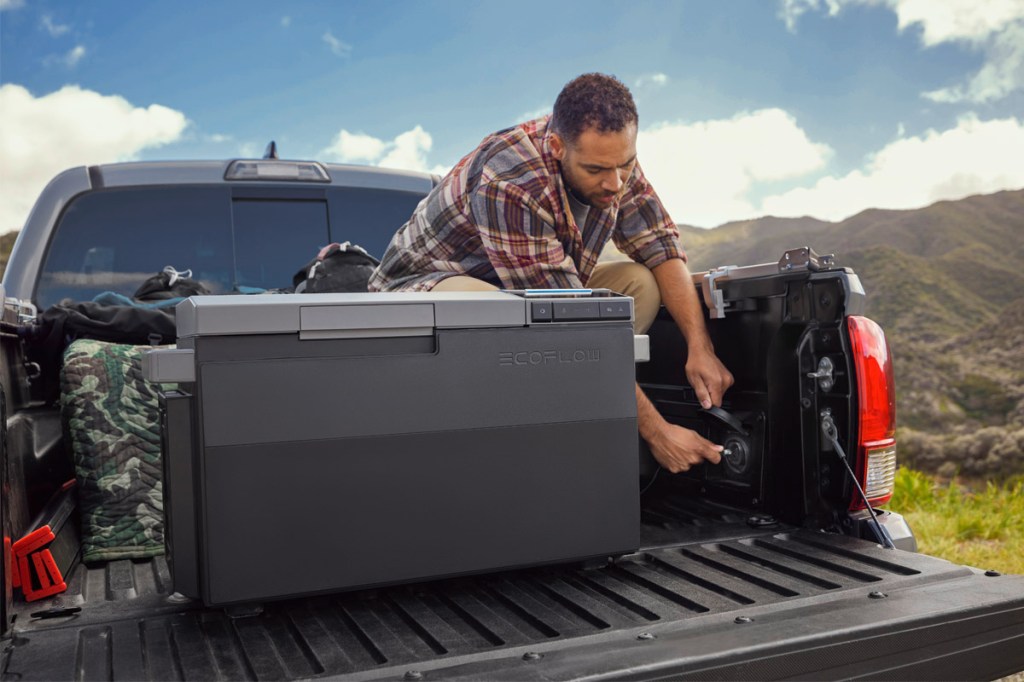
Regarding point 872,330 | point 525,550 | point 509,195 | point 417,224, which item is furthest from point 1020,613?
point 417,224

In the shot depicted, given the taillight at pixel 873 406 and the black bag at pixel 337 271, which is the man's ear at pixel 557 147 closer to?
the black bag at pixel 337 271

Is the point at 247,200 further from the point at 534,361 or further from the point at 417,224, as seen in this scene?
the point at 534,361

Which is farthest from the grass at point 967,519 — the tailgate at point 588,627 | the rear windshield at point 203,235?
the rear windshield at point 203,235

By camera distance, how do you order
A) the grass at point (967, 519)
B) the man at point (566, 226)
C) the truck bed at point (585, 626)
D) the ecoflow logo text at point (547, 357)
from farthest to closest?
the grass at point (967, 519)
the man at point (566, 226)
the ecoflow logo text at point (547, 357)
the truck bed at point (585, 626)

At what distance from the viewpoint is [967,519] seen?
4.91m

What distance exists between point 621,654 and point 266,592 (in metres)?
0.54

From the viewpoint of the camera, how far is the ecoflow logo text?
4.82 ft

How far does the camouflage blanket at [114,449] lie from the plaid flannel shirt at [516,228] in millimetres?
785

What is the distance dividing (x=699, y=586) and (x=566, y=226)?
3.97 feet

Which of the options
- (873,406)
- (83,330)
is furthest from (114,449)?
(873,406)

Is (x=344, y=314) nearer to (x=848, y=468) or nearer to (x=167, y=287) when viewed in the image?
(x=848, y=468)

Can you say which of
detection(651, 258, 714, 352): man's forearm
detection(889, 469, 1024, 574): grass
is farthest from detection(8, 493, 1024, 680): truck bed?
detection(889, 469, 1024, 574): grass

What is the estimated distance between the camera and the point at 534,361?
148cm

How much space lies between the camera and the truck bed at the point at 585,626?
1178 millimetres
